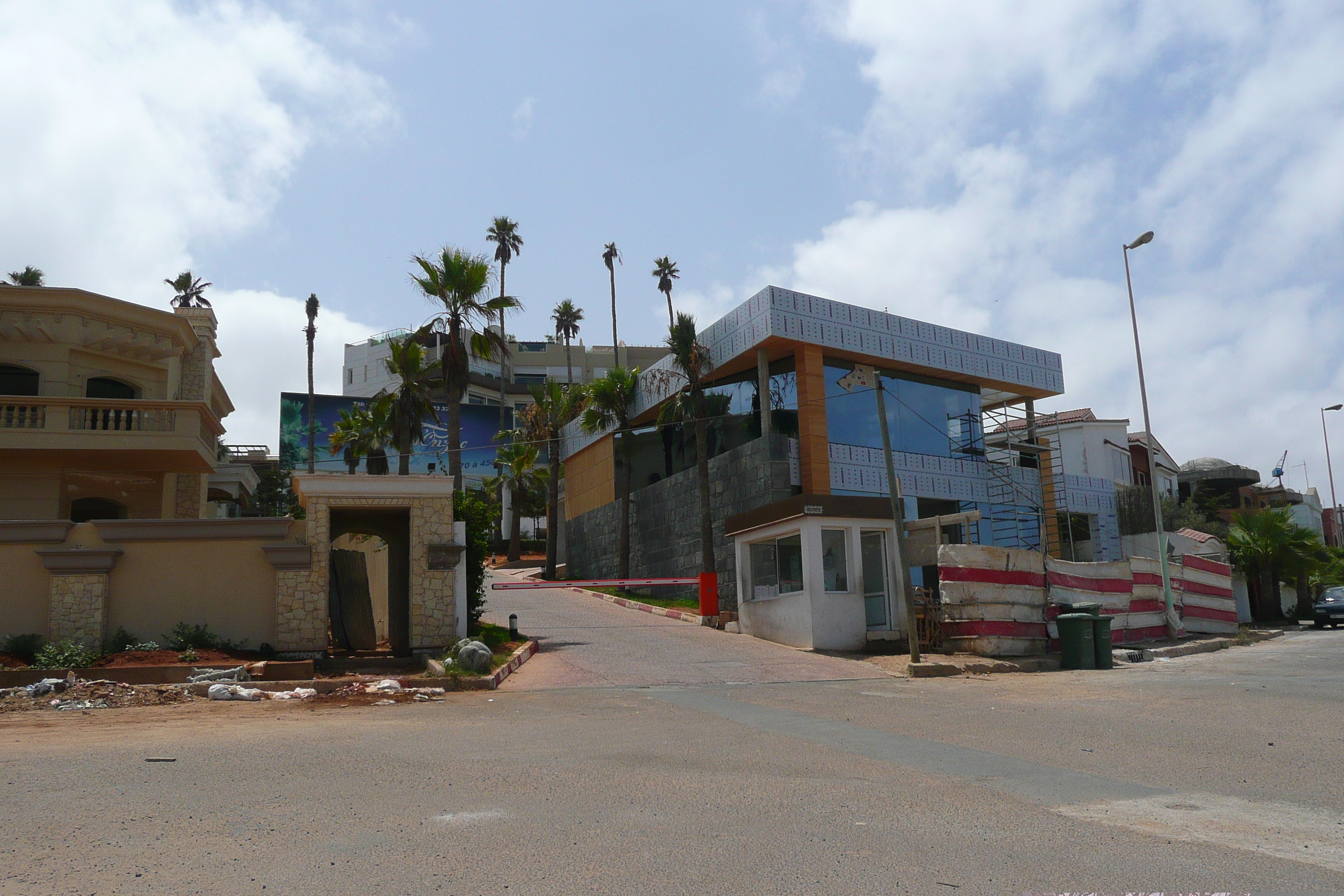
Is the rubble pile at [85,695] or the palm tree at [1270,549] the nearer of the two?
the rubble pile at [85,695]

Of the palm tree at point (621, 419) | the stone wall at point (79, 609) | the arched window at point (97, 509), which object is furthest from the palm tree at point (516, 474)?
the stone wall at point (79, 609)

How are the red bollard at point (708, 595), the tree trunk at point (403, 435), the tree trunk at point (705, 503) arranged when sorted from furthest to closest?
1. the tree trunk at point (403, 435)
2. the tree trunk at point (705, 503)
3. the red bollard at point (708, 595)

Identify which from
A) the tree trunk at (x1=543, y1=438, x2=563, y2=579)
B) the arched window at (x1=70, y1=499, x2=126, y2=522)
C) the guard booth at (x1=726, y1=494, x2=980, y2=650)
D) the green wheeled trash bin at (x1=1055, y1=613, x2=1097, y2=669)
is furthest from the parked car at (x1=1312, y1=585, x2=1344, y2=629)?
the arched window at (x1=70, y1=499, x2=126, y2=522)

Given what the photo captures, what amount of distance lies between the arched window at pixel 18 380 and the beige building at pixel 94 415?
0.08 ft

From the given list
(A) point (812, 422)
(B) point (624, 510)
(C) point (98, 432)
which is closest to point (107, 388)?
(C) point (98, 432)

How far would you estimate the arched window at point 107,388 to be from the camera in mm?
25609

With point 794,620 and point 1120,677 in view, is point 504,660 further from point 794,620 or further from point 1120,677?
point 1120,677

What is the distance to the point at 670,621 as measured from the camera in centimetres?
2655

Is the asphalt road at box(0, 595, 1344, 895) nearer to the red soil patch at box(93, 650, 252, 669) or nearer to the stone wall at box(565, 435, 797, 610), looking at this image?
the red soil patch at box(93, 650, 252, 669)

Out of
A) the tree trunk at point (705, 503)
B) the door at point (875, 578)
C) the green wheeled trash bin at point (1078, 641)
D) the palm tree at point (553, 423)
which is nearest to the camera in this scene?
the green wheeled trash bin at point (1078, 641)

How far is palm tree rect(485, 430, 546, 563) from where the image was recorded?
4753 cm

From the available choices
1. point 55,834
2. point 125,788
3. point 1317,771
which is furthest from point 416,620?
point 1317,771

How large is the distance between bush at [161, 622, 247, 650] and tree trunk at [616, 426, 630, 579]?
2057 centimetres

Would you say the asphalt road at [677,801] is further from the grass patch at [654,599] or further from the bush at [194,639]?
the grass patch at [654,599]
